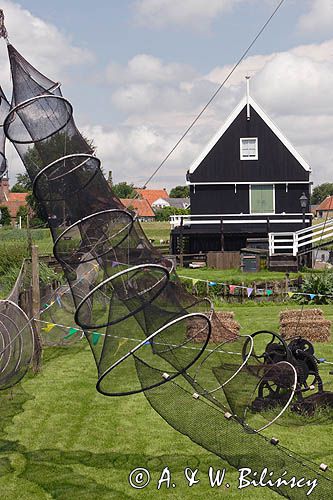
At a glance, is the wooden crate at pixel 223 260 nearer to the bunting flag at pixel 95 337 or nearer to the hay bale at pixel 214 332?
the hay bale at pixel 214 332

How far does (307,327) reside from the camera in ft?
55.7

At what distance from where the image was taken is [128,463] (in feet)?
30.3

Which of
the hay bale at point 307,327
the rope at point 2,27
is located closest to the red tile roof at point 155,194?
the hay bale at point 307,327

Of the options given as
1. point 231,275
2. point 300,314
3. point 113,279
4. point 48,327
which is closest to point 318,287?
point 231,275

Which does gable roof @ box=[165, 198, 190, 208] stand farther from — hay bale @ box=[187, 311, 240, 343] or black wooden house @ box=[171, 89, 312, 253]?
hay bale @ box=[187, 311, 240, 343]

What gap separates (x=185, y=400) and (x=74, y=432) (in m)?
3.31

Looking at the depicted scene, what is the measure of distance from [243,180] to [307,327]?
24389 mm

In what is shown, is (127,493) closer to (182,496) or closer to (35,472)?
(182,496)

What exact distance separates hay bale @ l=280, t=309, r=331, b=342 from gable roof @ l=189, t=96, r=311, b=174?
23.7 metres

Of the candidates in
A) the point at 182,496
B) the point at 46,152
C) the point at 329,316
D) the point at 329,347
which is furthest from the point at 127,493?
the point at 329,316

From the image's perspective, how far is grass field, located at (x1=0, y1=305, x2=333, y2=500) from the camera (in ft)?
27.5

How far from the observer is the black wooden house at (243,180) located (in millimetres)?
39938

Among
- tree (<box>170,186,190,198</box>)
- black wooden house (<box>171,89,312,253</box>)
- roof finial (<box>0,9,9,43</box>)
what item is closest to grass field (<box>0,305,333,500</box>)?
roof finial (<box>0,9,9,43</box>)

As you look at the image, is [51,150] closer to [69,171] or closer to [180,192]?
[69,171]
